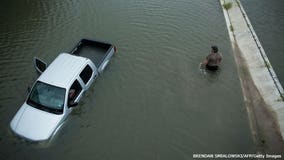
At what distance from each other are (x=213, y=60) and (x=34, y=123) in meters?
7.98

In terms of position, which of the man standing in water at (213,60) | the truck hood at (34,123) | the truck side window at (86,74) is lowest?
the truck hood at (34,123)

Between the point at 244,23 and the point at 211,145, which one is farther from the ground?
the point at 244,23

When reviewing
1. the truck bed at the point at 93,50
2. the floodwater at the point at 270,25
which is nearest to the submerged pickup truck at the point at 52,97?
the truck bed at the point at 93,50

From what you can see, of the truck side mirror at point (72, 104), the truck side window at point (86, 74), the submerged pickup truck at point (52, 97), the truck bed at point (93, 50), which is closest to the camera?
Answer: the submerged pickup truck at point (52, 97)

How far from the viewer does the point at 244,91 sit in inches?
428

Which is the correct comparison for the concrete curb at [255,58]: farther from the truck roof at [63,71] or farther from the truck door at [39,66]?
the truck door at [39,66]

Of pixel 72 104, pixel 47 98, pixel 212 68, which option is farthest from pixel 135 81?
pixel 47 98

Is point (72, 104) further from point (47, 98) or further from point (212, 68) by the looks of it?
point (212, 68)

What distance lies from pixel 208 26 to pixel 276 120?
7.33 meters

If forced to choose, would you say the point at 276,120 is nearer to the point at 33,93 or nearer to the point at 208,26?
the point at 208,26

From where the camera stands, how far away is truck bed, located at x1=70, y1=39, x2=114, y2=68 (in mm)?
11516

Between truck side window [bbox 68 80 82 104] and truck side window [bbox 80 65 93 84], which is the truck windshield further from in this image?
truck side window [bbox 80 65 93 84]

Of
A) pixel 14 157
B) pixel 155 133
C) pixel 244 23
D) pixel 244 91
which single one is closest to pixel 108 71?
pixel 155 133

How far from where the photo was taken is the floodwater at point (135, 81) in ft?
28.8
